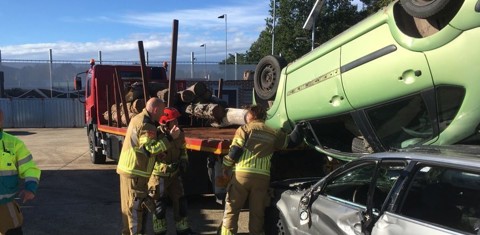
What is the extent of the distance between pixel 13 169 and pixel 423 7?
142 inches

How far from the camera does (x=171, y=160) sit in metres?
5.65

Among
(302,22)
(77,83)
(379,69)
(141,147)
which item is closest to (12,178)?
(141,147)

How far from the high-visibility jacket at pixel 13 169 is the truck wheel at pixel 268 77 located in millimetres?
3072

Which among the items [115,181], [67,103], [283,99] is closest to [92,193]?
[115,181]

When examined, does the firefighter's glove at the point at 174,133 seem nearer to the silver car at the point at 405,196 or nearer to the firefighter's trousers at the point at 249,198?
the firefighter's trousers at the point at 249,198

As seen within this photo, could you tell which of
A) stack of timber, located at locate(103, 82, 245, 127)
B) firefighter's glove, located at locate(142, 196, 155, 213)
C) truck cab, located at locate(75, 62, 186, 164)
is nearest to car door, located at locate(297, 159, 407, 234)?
firefighter's glove, located at locate(142, 196, 155, 213)

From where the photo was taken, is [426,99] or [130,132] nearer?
[426,99]

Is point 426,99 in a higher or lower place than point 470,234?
higher

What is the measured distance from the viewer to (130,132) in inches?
205

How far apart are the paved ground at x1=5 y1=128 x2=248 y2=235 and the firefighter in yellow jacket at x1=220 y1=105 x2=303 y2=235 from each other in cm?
104

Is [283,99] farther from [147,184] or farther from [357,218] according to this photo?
[357,218]

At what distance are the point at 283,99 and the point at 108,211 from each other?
339cm

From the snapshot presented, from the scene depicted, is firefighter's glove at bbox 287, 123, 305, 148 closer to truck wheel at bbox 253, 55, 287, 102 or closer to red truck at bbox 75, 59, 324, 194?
truck wheel at bbox 253, 55, 287, 102

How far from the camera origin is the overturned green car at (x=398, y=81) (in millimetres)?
3619
